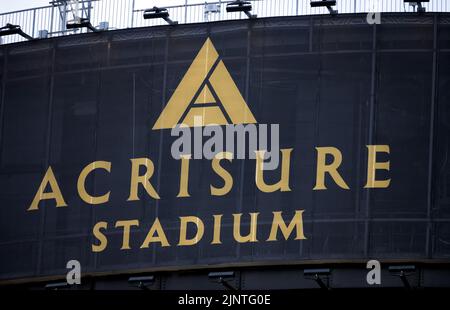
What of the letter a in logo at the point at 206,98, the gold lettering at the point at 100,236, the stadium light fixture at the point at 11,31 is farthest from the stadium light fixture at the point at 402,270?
the stadium light fixture at the point at 11,31

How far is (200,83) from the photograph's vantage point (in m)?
40.8

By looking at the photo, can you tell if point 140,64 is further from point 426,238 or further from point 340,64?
point 426,238

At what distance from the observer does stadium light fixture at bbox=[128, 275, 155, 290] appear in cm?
3944

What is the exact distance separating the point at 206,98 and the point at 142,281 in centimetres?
595

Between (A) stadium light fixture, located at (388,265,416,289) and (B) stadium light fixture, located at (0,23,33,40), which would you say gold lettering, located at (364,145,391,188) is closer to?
(A) stadium light fixture, located at (388,265,416,289)

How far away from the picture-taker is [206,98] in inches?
1604

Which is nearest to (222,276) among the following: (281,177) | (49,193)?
(281,177)

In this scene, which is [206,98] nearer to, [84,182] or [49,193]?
[84,182]

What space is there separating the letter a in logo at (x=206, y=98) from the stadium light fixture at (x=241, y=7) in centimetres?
121

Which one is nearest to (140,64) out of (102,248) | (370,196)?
(102,248)

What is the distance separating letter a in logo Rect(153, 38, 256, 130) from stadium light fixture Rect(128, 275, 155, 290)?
4730 mm

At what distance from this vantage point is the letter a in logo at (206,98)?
40375 millimetres

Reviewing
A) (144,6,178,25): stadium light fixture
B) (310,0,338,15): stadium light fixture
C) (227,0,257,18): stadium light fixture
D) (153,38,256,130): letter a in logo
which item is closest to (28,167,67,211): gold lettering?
(153,38,256,130): letter a in logo

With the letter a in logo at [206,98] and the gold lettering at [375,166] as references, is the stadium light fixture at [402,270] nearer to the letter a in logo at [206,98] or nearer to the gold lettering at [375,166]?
the gold lettering at [375,166]
